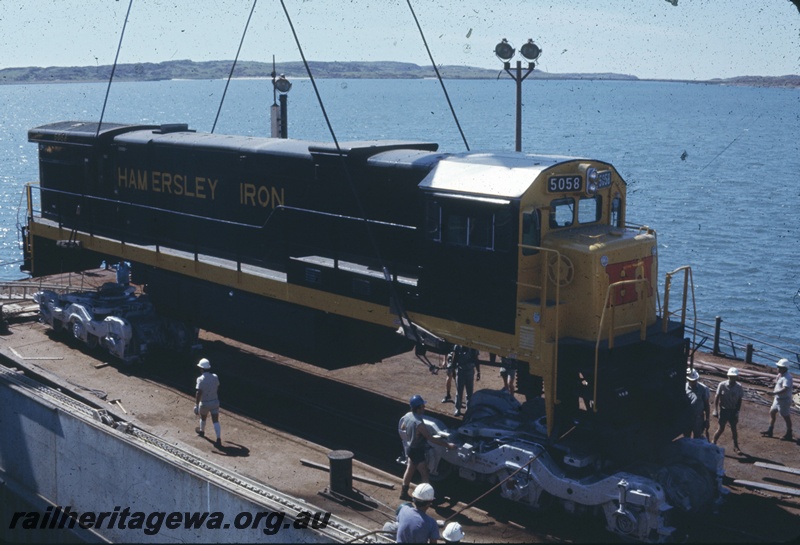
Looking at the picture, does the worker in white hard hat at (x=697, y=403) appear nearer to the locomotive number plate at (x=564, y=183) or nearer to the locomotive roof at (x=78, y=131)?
the locomotive number plate at (x=564, y=183)

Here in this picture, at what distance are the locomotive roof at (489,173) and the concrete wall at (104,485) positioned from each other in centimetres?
473

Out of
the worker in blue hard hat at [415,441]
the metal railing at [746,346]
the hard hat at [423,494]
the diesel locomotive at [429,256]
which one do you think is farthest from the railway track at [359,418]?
the metal railing at [746,346]

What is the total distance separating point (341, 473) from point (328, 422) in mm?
3073

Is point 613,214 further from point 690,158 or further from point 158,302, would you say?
point 690,158

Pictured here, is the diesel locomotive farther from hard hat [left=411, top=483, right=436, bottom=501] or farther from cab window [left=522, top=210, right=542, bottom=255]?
hard hat [left=411, top=483, right=436, bottom=501]

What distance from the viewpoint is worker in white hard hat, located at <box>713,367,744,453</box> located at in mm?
Result: 13445

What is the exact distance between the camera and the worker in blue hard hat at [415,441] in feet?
39.1

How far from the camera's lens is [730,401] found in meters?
13.5

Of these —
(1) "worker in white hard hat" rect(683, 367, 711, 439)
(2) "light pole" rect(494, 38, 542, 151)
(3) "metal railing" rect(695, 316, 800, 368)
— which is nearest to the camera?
(1) "worker in white hard hat" rect(683, 367, 711, 439)

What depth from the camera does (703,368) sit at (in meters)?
17.3

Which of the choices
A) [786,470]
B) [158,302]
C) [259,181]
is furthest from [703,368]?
[158,302]

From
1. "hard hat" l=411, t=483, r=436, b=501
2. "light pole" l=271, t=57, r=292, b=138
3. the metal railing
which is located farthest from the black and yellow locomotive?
the metal railing

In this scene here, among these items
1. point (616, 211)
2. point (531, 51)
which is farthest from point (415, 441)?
point (531, 51)

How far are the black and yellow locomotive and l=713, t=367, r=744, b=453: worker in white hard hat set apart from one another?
133 centimetres
